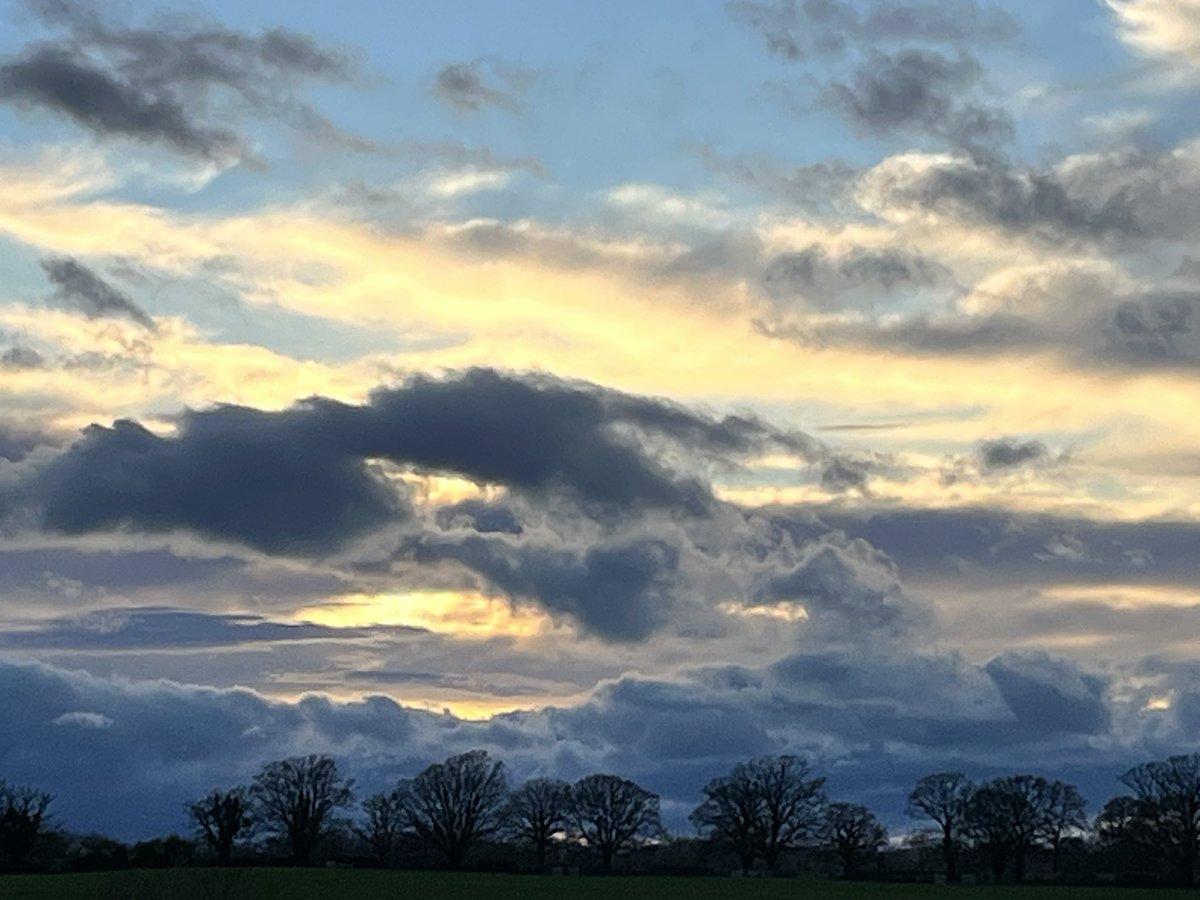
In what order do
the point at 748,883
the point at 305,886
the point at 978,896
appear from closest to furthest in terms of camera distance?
the point at 305,886 < the point at 978,896 < the point at 748,883

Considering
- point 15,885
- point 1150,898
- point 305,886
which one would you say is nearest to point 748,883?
point 1150,898

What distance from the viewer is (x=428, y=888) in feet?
434

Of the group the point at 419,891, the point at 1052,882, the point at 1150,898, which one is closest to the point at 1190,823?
the point at 1052,882

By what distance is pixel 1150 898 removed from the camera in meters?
140

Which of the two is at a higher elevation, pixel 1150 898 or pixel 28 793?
pixel 28 793

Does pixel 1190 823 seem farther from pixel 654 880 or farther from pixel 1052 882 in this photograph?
pixel 654 880

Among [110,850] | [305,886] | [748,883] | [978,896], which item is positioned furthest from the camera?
[110,850]

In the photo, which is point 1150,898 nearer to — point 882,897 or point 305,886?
point 882,897

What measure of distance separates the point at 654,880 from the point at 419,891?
44.3m

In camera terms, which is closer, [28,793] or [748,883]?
[748,883]

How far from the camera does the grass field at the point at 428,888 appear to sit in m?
108

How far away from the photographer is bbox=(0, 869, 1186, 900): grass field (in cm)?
10769

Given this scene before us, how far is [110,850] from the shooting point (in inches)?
7466

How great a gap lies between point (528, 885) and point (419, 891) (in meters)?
18.2
